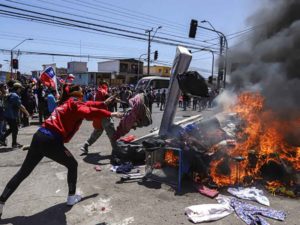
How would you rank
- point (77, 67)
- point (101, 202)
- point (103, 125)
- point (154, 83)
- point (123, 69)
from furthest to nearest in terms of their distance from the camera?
1. point (123, 69)
2. point (77, 67)
3. point (154, 83)
4. point (103, 125)
5. point (101, 202)

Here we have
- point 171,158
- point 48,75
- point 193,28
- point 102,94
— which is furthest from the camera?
point 193,28

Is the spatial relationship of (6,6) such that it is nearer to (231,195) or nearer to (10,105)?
(10,105)

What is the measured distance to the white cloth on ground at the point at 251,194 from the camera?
4.98m

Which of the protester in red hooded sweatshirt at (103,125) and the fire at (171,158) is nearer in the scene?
the fire at (171,158)

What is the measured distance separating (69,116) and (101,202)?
4.82 ft

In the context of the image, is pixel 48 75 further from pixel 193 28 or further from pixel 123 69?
pixel 123 69

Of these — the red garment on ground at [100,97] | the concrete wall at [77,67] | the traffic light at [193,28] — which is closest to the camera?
the red garment on ground at [100,97]

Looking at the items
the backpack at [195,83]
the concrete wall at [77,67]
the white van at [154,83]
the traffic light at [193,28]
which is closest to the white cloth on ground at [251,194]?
the backpack at [195,83]

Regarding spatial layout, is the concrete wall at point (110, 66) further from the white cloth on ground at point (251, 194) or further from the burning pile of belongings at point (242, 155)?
the white cloth on ground at point (251, 194)

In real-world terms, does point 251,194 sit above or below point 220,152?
below

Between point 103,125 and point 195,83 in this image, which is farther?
point 103,125

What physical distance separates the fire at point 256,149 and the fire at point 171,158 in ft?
2.55

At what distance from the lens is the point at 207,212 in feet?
14.7

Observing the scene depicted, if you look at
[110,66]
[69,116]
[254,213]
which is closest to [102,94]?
[69,116]
